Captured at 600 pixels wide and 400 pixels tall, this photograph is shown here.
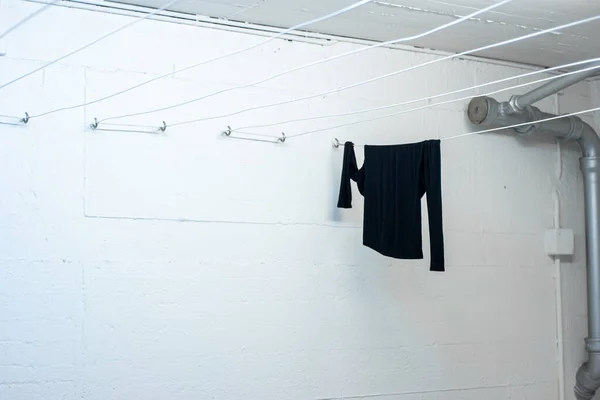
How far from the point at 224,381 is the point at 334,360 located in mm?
586

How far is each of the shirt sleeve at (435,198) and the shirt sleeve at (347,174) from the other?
0.38 m

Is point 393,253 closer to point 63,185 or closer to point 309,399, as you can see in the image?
point 309,399

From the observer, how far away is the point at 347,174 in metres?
3.72

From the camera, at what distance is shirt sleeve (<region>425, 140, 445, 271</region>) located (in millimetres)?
3521

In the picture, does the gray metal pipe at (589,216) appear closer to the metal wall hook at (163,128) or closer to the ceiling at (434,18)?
the ceiling at (434,18)

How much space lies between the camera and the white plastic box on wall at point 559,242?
4500 millimetres

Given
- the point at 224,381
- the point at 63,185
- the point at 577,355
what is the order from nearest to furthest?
1. the point at 63,185
2. the point at 224,381
3. the point at 577,355

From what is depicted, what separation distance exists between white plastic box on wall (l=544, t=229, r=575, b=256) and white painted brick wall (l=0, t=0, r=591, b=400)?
8cm

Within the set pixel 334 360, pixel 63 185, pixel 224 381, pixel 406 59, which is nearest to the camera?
pixel 63 185

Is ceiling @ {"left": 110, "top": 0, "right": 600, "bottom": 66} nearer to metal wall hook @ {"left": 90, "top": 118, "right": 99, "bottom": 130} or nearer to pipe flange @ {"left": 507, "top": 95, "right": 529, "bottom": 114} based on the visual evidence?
pipe flange @ {"left": 507, "top": 95, "right": 529, "bottom": 114}

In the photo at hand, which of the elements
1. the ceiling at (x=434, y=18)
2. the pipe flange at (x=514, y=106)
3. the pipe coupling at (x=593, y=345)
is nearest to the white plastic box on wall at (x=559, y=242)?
the pipe coupling at (x=593, y=345)

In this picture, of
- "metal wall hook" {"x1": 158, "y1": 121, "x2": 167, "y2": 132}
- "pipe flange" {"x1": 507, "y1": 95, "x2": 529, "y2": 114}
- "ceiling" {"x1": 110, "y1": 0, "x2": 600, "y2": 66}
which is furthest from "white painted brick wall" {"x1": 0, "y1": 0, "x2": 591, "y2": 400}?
"pipe flange" {"x1": 507, "y1": 95, "x2": 529, "y2": 114}

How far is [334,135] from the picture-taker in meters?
3.92

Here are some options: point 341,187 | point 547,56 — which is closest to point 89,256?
point 341,187
